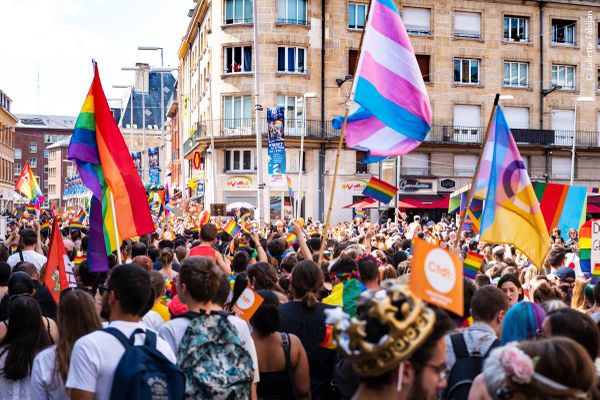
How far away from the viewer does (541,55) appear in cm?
4434

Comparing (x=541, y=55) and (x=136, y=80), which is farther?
(x=136, y=80)

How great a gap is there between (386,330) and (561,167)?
145 feet

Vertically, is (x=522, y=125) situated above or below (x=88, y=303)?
above

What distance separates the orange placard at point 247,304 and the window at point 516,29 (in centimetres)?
4131

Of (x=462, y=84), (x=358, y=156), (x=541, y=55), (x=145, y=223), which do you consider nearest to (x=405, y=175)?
(x=358, y=156)

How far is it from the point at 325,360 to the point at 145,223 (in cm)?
272

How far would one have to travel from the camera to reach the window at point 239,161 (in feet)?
136

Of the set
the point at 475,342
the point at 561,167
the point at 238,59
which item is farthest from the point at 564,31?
the point at 475,342

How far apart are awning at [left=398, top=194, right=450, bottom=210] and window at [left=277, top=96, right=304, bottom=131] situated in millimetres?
6666

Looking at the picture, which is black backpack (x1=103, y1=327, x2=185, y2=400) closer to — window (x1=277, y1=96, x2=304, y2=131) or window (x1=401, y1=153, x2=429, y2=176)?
window (x1=277, y1=96, x2=304, y2=131)

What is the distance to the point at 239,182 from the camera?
4084cm

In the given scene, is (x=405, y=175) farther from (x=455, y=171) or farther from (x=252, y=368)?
(x=252, y=368)

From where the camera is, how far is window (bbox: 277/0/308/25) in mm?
40406

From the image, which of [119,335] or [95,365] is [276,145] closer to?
[119,335]
